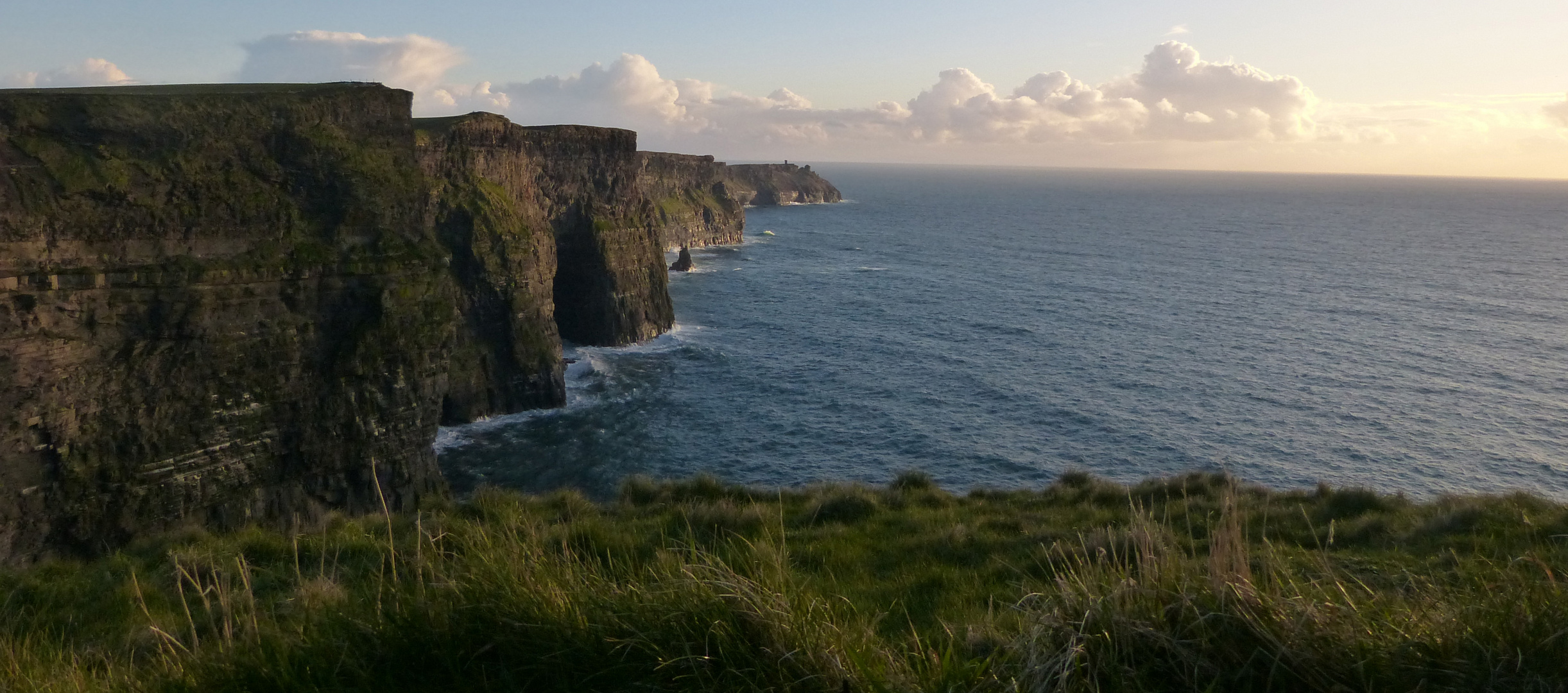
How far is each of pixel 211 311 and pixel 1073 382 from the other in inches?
1934

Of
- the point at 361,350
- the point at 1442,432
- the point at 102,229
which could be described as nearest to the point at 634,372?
the point at 361,350

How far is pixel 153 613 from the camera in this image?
872cm

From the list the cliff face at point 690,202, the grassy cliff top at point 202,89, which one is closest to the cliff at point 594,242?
the grassy cliff top at point 202,89

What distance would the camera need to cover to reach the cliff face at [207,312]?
27.7 metres

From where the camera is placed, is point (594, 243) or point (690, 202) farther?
point (690, 202)

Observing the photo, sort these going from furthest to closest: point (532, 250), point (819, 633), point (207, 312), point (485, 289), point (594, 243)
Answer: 1. point (594, 243)
2. point (532, 250)
3. point (485, 289)
4. point (207, 312)
5. point (819, 633)

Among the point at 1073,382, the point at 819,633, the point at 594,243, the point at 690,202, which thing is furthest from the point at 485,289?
the point at 690,202

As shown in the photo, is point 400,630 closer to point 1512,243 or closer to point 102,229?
point 102,229

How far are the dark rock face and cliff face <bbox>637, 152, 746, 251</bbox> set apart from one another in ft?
234

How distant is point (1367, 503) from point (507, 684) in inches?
604

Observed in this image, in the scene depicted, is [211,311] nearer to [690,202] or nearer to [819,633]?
[819,633]

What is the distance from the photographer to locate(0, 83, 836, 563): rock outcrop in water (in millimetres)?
27688

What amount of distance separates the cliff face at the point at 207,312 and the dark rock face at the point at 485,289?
13.4 meters

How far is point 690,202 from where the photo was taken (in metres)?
145
